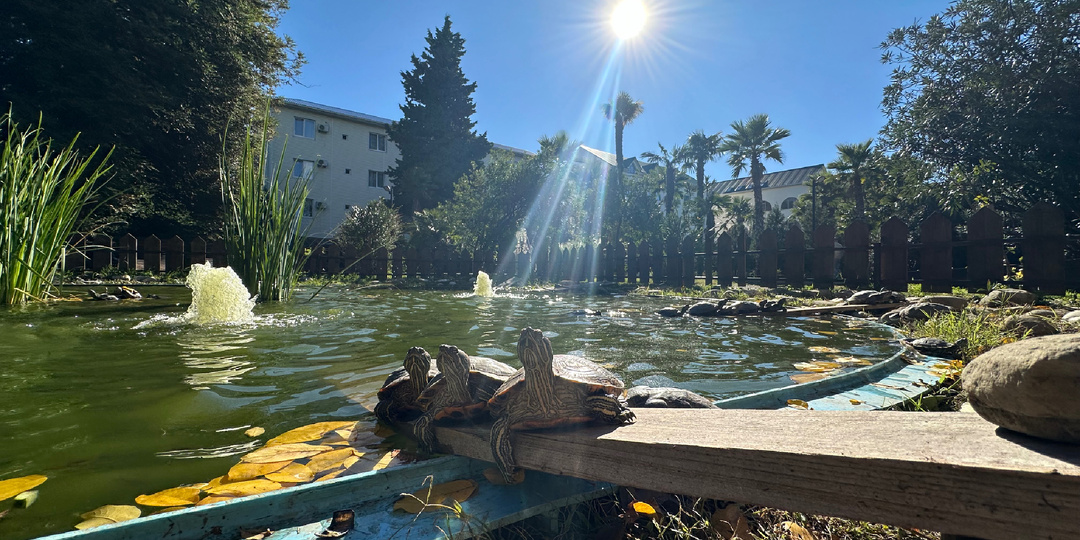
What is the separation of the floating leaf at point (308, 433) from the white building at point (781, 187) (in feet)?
179

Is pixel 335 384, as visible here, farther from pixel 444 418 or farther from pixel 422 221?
pixel 422 221

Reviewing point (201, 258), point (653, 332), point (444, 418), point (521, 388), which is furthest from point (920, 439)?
point (201, 258)

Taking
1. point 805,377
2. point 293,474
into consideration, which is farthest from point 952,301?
point 293,474

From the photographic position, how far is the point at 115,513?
1.31 m

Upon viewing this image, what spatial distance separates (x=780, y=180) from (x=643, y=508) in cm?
6471

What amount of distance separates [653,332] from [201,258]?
11.2 metres

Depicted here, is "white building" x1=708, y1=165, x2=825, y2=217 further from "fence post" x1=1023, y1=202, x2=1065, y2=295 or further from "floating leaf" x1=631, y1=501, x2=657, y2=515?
"floating leaf" x1=631, y1=501, x2=657, y2=515

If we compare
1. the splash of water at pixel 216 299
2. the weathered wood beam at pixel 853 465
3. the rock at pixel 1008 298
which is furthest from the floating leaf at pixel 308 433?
the rock at pixel 1008 298

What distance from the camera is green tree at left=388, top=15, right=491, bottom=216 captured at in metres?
32.5

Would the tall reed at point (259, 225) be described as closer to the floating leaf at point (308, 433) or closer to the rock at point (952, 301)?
the floating leaf at point (308, 433)

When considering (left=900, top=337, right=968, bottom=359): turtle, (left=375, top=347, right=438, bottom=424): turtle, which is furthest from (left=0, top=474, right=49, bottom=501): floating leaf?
(left=900, top=337, right=968, bottom=359): turtle

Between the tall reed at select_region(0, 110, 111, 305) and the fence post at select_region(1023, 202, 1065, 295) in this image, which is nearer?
the tall reed at select_region(0, 110, 111, 305)

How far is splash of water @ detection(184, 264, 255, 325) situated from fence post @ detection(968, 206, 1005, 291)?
32.2 ft

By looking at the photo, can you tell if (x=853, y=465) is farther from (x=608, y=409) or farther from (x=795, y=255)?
(x=795, y=255)
